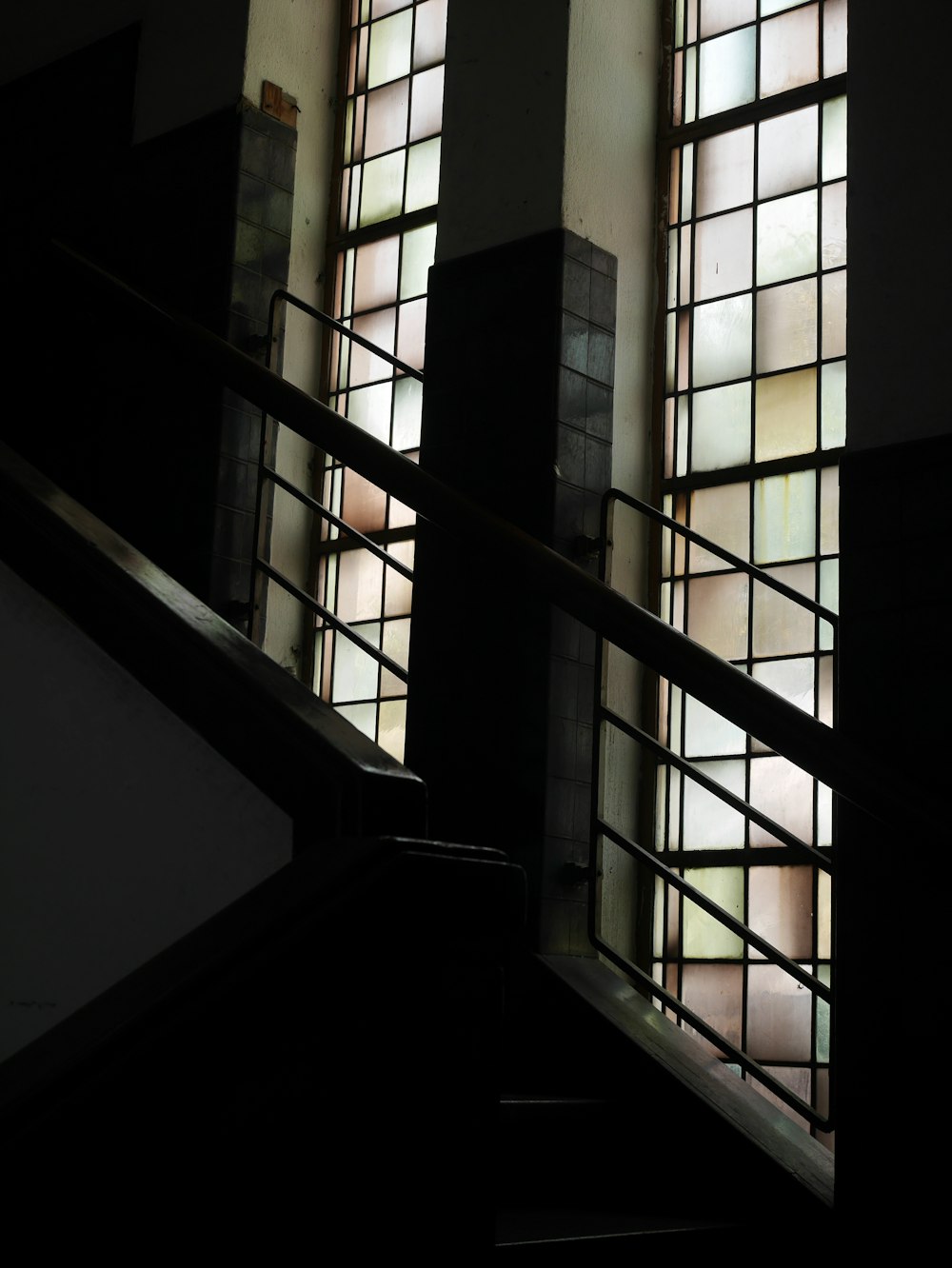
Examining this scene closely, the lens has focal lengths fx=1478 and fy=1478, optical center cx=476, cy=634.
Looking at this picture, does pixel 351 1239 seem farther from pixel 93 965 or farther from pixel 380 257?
pixel 380 257

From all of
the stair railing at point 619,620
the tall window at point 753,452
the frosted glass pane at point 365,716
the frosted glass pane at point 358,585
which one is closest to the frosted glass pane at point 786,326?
the tall window at point 753,452

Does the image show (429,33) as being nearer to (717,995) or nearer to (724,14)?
(724,14)

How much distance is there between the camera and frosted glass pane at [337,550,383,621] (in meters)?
4.59

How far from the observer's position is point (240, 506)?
166 inches

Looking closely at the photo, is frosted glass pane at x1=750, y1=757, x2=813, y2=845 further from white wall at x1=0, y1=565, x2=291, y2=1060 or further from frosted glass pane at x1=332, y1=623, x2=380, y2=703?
white wall at x1=0, y1=565, x2=291, y2=1060

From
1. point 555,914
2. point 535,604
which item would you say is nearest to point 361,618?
point 535,604

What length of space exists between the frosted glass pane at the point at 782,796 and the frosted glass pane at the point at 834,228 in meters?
1.30

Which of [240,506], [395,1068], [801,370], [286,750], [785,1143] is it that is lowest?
[785,1143]

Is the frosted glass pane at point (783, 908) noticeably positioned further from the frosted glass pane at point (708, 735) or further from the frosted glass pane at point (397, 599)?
the frosted glass pane at point (397, 599)

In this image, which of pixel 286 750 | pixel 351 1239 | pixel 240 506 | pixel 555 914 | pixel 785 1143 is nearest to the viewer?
pixel 351 1239

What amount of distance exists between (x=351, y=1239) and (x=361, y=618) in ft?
10.2

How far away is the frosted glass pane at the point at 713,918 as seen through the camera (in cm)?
369

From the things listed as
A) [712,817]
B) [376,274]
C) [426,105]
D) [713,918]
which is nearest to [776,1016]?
[713,918]

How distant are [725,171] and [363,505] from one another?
58.2 inches
